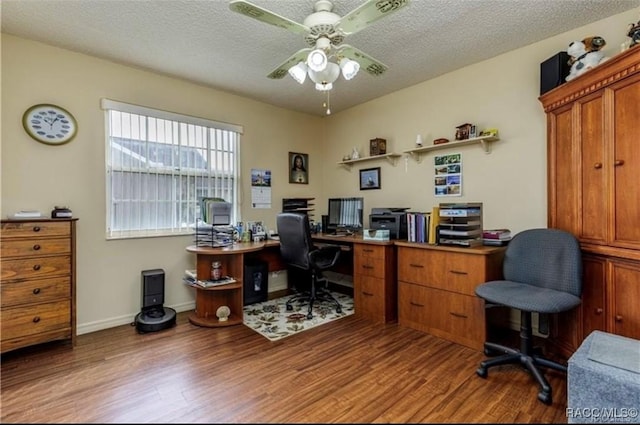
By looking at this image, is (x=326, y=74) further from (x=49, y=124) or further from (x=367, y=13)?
(x=49, y=124)

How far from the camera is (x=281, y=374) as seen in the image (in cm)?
195

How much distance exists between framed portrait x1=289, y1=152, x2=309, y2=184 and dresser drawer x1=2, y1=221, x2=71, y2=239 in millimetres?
2482

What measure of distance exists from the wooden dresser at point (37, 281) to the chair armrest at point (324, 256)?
1960 millimetres

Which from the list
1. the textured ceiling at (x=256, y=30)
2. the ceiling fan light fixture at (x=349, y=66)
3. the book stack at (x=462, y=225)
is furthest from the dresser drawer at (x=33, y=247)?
the book stack at (x=462, y=225)

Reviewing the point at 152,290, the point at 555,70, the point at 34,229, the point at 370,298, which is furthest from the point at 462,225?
the point at 34,229

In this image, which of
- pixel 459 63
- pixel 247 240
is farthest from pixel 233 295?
pixel 459 63

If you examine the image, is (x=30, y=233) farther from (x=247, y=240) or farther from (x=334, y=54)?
(x=334, y=54)

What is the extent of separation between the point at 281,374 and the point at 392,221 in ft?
5.92

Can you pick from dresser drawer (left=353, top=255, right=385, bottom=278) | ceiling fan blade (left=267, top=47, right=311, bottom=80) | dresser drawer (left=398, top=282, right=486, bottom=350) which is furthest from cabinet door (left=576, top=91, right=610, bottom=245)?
ceiling fan blade (left=267, top=47, right=311, bottom=80)

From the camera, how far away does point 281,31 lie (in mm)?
2285

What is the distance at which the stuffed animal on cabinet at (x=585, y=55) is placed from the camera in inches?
77.9

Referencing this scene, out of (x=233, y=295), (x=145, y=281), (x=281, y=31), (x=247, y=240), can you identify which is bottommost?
(x=233, y=295)

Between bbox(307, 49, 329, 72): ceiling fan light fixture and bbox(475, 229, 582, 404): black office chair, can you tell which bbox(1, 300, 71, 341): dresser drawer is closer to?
bbox(307, 49, 329, 72): ceiling fan light fixture

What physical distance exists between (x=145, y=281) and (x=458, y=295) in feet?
9.00
